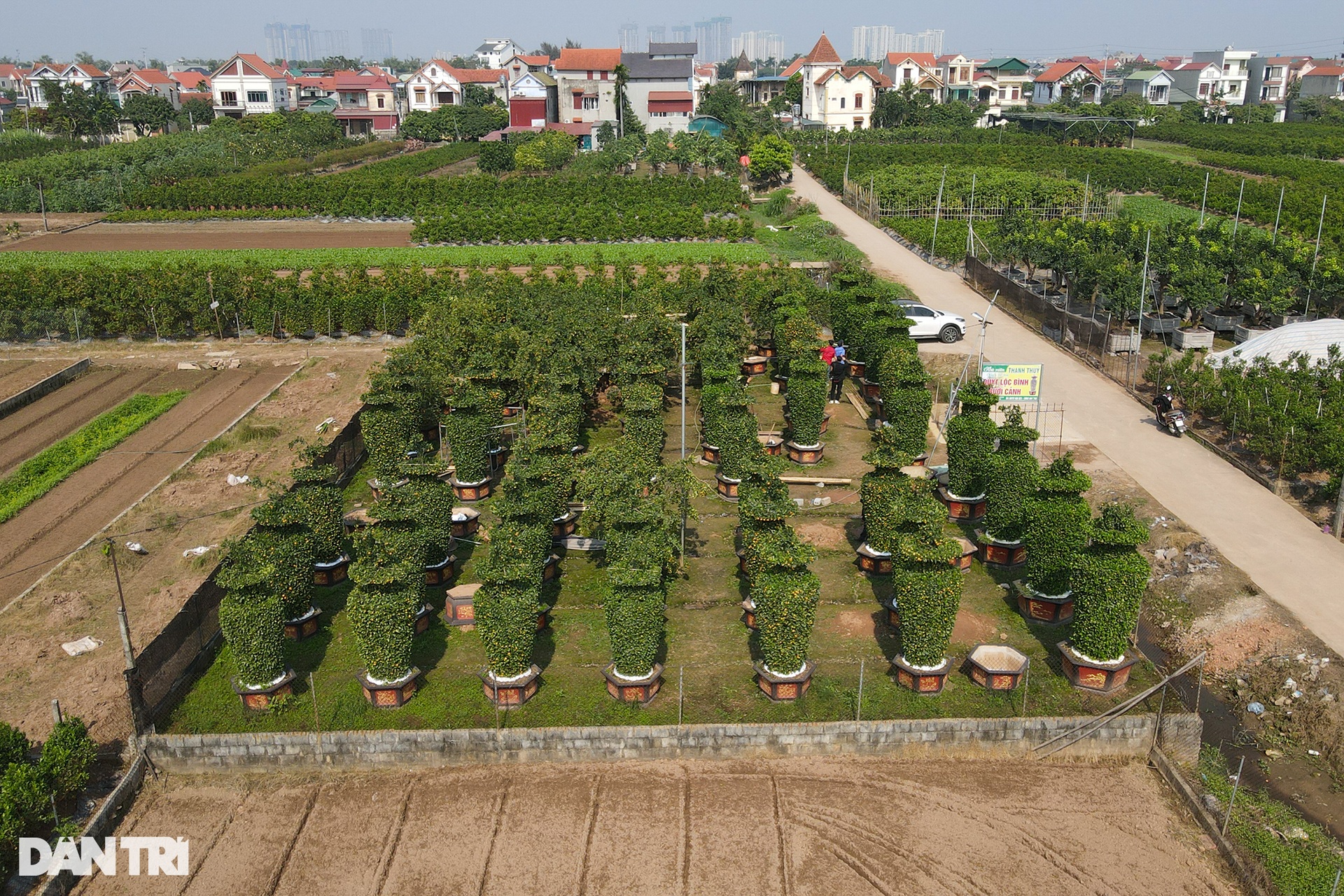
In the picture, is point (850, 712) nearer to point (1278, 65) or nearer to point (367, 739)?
point (367, 739)

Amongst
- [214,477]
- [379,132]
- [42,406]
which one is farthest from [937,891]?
[379,132]

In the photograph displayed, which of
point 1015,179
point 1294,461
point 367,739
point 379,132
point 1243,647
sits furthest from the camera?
point 379,132

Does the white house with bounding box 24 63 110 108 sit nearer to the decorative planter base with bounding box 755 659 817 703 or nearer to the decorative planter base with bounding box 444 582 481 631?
the decorative planter base with bounding box 444 582 481 631

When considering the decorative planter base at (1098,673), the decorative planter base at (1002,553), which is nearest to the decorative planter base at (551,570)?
the decorative planter base at (1002,553)

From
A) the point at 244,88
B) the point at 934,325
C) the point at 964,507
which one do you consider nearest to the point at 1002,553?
the point at 964,507

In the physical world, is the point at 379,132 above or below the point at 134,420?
above

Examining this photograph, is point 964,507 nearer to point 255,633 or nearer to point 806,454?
point 806,454

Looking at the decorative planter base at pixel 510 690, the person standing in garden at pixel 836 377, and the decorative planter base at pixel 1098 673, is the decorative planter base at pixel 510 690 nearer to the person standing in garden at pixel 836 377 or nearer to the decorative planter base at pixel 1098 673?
the decorative planter base at pixel 1098 673
